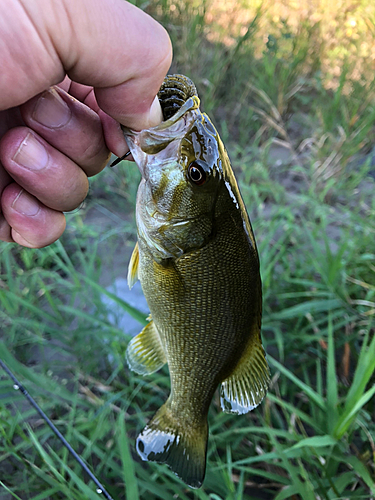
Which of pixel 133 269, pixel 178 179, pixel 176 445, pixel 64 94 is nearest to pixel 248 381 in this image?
pixel 176 445

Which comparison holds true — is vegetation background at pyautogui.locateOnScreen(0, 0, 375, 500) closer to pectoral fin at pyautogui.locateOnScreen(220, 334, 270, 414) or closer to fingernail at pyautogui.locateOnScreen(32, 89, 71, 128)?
pectoral fin at pyautogui.locateOnScreen(220, 334, 270, 414)

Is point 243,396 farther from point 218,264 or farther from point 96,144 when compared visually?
point 96,144

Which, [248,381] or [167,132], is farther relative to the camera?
[248,381]

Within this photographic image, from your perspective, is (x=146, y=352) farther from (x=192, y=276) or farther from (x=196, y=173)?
(x=196, y=173)

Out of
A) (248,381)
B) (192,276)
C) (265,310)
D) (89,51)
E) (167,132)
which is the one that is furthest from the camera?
(265,310)

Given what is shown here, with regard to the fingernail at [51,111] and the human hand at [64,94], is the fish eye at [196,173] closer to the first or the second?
the human hand at [64,94]

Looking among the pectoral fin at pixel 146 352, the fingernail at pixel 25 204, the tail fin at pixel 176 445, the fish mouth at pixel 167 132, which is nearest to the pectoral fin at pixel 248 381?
the tail fin at pixel 176 445
